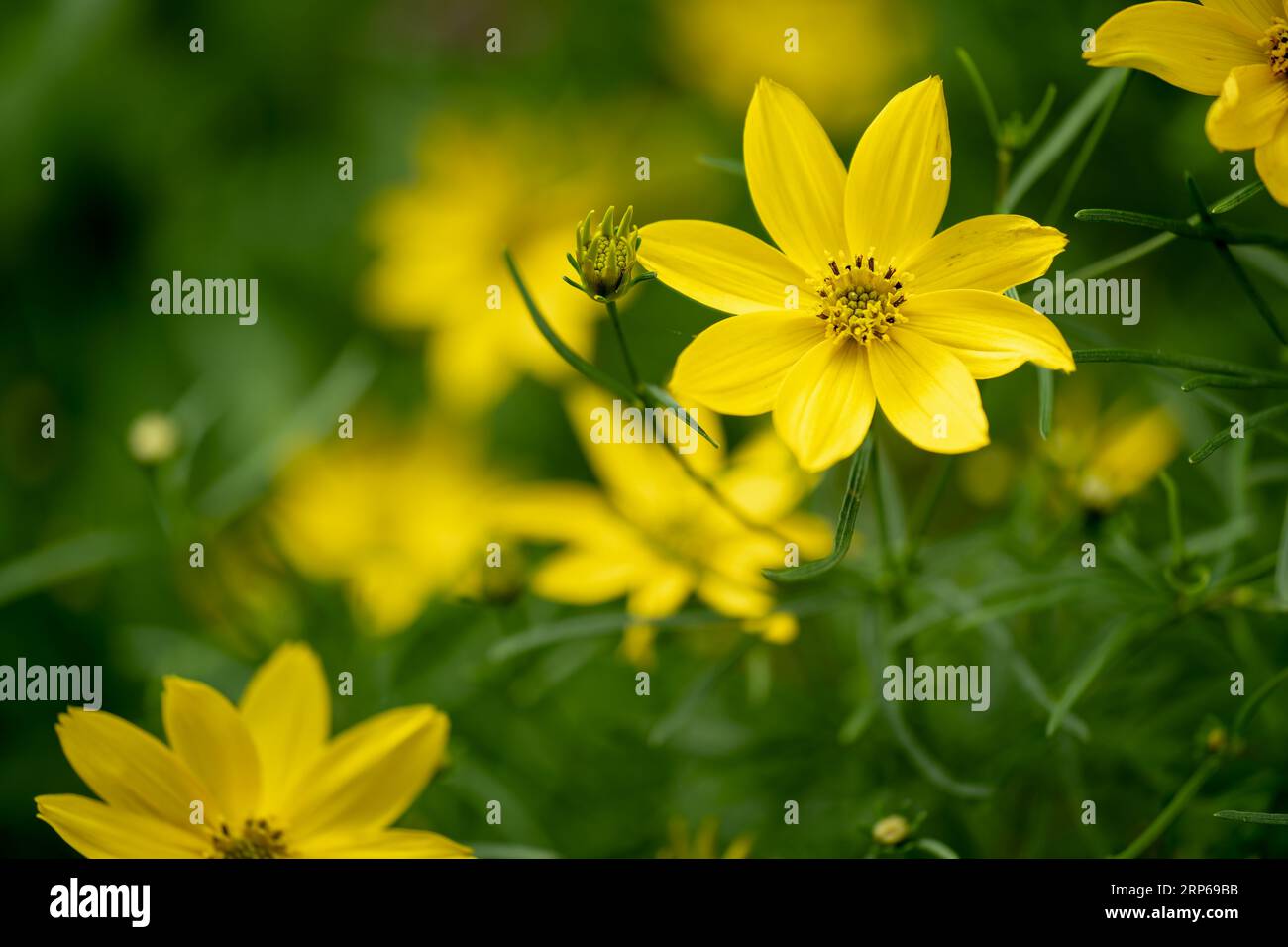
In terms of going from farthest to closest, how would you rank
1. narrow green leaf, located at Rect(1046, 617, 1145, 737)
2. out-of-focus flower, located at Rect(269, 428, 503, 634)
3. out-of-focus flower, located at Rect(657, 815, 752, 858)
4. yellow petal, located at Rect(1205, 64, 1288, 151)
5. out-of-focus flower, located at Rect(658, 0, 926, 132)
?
1. out-of-focus flower, located at Rect(658, 0, 926, 132)
2. out-of-focus flower, located at Rect(269, 428, 503, 634)
3. out-of-focus flower, located at Rect(657, 815, 752, 858)
4. narrow green leaf, located at Rect(1046, 617, 1145, 737)
5. yellow petal, located at Rect(1205, 64, 1288, 151)

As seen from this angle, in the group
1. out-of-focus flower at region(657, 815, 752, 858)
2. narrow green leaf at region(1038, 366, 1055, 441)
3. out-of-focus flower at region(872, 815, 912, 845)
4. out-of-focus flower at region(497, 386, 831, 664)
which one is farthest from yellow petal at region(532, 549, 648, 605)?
narrow green leaf at region(1038, 366, 1055, 441)

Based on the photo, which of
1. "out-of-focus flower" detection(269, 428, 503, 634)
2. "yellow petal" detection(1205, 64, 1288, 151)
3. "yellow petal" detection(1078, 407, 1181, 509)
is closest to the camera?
"yellow petal" detection(1205, 64, 1288, 151)

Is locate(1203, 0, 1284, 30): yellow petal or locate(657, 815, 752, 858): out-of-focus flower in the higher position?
locate(1203, 0, 1284, 30): yellow petal

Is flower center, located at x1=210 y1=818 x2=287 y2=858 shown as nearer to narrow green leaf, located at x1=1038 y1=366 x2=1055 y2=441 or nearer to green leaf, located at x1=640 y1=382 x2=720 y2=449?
green leaf, located at x1=640 y1=382 x2=720 y2=449

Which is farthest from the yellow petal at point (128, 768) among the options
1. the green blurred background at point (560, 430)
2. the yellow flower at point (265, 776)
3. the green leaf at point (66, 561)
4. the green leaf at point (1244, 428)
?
the green leaf at point (1244, 428)

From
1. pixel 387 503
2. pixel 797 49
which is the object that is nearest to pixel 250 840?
pixel 387 503

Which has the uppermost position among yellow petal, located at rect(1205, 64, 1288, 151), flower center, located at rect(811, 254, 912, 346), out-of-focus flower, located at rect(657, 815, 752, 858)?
yellow petal, located at rect(1205, 64, 1288, 151)

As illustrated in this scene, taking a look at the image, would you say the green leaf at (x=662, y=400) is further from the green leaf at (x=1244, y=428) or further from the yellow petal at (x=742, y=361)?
the green leaf at (x=1244, y=428)

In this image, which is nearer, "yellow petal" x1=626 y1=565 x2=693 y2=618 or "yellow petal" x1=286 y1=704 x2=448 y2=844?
"yellow petal" x1=286 y1=704 x2=448 y2=844
